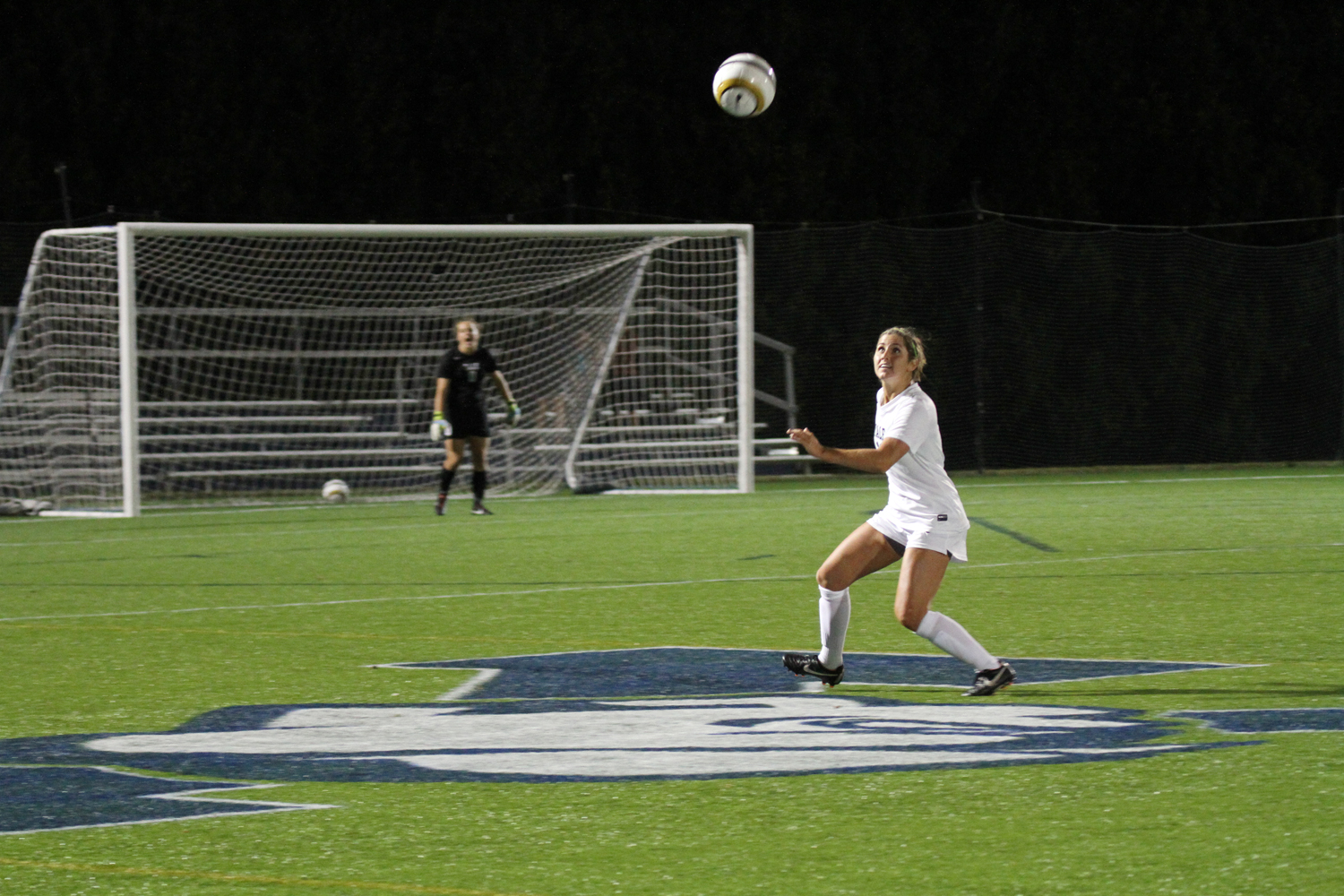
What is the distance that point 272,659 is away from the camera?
8.40m

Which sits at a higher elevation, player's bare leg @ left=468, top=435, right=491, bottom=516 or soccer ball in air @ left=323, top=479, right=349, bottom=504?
player's bare leg @ left=468, top=435, right=491, bottom=516

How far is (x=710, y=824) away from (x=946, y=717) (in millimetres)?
1851

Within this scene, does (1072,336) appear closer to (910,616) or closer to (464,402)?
(464,402)

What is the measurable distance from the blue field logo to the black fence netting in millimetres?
17765

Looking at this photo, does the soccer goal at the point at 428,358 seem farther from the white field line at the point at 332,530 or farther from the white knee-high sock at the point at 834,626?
the white knee-high sock at the point at 834,626

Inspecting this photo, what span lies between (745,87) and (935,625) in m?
8.73

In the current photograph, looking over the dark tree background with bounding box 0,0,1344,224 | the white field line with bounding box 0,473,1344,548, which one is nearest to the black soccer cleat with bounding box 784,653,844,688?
the white field line with bounding box 0,473,1344,548

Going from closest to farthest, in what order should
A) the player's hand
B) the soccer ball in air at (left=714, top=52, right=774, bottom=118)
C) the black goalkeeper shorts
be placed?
the player's hand
the soccer ball in air at (left=714, top=52, right=774, bottom=118)
the black goalkeeper shorts

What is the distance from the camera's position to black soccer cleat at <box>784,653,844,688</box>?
7.37 meters

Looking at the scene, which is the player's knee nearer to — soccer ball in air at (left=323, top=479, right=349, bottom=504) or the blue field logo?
the blue field logo

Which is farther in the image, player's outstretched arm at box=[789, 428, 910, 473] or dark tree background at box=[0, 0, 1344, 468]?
dark tree background at box=[0, 0, 1344, 468]

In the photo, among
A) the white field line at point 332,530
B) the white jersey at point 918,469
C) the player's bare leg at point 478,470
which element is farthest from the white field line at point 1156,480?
the white jersey at point 918,469

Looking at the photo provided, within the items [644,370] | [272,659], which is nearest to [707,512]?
[644,370]

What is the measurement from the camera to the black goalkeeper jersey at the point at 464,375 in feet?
59.8
